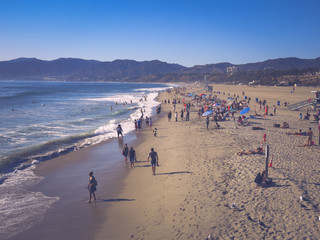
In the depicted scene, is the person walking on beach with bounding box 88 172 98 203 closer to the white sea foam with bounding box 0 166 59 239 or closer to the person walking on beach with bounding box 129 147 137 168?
the white sea foam with bounding box 0 166 59 239

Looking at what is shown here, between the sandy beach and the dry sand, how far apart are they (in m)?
0.02

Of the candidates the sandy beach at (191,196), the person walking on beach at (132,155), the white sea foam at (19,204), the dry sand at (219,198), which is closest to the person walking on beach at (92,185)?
the sandy beach at (191,196)

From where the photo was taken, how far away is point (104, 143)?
15.0 m

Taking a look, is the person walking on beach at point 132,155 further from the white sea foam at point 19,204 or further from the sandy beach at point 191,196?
the white sea foam at point 19,204

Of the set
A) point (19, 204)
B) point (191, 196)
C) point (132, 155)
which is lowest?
point (19, 204)

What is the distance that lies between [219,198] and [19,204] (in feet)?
22.5

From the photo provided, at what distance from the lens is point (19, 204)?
7.13 m

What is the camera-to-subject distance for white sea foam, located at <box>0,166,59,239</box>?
607 centimetres

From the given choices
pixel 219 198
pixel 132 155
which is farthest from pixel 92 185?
pixel 219 198

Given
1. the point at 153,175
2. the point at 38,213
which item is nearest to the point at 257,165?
the point at 153,175

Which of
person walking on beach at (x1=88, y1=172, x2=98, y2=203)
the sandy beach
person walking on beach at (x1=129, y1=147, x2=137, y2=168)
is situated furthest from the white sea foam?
person walking on beach at (x1=129, y1=147, x2=137, y2=168)

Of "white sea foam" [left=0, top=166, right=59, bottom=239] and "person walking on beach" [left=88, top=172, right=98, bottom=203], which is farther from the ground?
"person walking on beach" [left=88, top=172, right=98, bottom=203]

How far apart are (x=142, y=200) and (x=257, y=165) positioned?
5136 mm

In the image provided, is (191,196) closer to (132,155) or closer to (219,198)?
(219,198)
